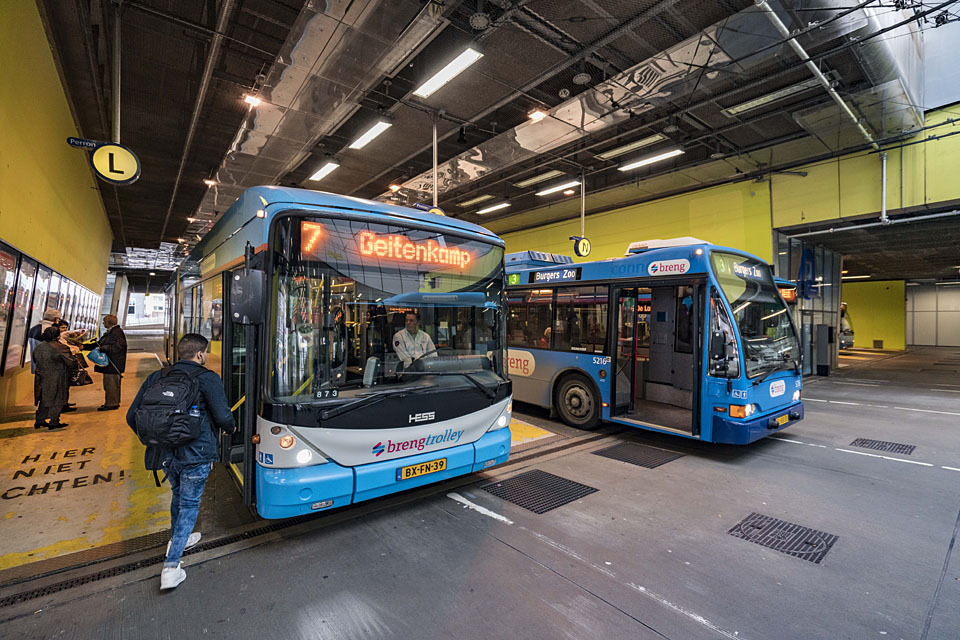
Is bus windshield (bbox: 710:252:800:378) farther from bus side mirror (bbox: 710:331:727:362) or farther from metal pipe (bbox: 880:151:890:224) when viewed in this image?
→ metal pipe (bbox: 880:151:890:224)

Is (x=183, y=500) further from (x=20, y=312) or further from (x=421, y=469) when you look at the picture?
(x=20, y=312)

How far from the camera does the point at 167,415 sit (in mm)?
2725

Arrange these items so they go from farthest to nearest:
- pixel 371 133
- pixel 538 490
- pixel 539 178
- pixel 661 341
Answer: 1. pixel 539 178
2. pixel 371 133
3. pixel 661 341
4. pixel 538 490

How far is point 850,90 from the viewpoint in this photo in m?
8.18

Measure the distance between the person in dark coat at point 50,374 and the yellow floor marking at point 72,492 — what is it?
8.6 inches

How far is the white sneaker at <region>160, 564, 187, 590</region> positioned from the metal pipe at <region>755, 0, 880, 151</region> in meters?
8.18

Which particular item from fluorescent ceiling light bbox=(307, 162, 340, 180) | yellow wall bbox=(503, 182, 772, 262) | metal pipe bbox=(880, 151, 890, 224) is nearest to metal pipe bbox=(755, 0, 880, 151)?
metal pipe bbox=(880, 151, 890, 224)

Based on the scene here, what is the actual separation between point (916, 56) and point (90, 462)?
15049 mm

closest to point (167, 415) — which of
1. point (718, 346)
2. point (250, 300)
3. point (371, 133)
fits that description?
point (250, 300)

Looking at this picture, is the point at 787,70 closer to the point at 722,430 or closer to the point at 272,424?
the point at 722,430

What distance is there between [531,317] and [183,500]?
241 inches

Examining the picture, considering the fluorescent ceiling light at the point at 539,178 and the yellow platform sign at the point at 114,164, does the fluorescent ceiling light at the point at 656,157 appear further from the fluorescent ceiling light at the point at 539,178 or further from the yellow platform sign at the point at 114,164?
the yellow platform sign at the point at 114,164

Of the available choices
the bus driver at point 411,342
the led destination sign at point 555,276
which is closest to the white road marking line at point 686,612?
the bus driver at point 411,342

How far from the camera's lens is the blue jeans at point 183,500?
2912mm
